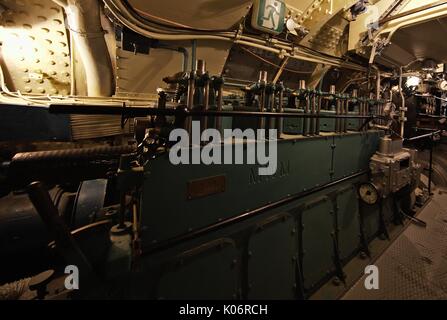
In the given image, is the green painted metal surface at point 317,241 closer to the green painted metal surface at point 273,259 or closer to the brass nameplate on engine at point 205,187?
the green painted metal surface at point 273,259

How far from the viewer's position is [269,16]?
2.04m

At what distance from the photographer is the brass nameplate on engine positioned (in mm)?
1002

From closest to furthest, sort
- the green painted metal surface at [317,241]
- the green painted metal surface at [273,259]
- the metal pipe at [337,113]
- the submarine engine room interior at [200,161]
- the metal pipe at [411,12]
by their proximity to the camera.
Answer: the submarine engine room interior at [200,161] → the green painted metal surface at [273,259] → the green painted metal surface at [317,241] → the metal pipe at [337,113] → the metal pipe at [411,12]

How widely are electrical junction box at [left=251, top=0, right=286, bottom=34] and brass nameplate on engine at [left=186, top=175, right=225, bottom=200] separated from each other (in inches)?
67.0

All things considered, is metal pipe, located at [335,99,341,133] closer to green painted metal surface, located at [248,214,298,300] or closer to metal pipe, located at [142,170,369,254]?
metal pipe, located at [142,170,369,254]

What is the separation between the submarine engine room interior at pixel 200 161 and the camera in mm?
927

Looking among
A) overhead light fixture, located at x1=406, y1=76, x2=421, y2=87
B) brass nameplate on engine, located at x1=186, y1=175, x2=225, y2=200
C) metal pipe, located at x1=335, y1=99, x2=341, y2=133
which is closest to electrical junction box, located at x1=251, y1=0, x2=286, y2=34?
metal pipe, located at x1=335, y1=99, x2=341, y2=133

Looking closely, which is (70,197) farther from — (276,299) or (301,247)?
(301,247)

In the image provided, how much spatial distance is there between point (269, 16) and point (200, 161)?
181 cm

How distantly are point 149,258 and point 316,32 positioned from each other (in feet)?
10.0

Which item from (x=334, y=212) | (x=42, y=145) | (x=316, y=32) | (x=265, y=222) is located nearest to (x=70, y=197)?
(x=42, y=145)

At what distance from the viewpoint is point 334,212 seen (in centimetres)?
183

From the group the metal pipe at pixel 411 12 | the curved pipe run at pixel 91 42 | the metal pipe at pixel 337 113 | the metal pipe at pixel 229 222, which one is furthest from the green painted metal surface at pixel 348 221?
the curved pipe run at pixel 91 42

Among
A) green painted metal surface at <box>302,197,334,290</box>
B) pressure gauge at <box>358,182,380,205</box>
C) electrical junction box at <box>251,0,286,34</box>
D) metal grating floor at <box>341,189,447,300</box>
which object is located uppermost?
electrical junction box at <box>251,0,286,34</box>
